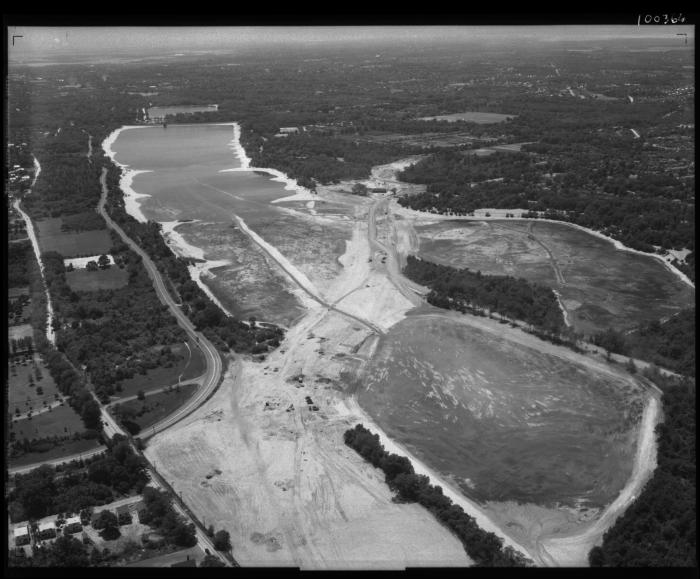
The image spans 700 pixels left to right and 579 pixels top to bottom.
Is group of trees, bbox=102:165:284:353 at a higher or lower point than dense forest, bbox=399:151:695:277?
lower

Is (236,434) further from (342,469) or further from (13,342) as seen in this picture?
(13,342)


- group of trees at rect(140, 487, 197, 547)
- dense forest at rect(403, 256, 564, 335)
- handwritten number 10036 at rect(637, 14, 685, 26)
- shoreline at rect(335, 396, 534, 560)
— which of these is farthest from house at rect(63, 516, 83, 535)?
handwritten number 10036 at rect(637, 14, 685, 26)

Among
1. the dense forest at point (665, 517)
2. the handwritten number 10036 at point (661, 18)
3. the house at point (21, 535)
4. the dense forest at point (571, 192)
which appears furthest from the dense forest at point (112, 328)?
the dense forest at point (571, 192)

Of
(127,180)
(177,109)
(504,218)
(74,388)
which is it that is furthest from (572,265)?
(177,109)

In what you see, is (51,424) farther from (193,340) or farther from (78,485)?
(193,340)

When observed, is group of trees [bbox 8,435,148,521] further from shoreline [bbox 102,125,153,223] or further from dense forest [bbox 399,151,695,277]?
dense forest [bbox 399,151,695,277]

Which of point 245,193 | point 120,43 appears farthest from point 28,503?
point 245,193

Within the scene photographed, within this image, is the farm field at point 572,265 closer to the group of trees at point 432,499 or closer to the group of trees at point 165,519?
the group of trees at point 432,499
